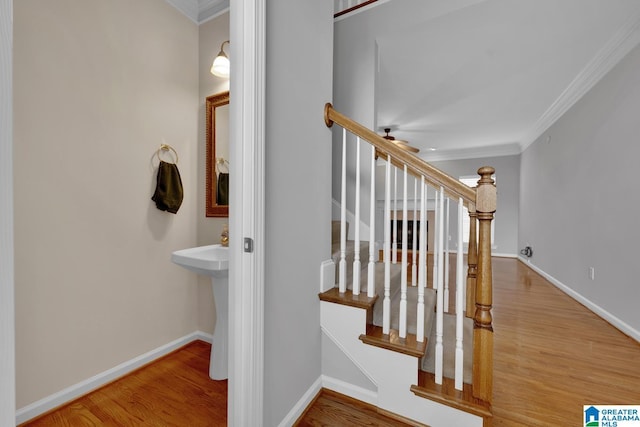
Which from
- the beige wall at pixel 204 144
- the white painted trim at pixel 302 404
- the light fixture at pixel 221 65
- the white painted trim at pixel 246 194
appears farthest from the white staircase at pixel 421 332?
the beige wall at pixel 204 144

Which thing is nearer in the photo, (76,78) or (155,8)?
(76,78)

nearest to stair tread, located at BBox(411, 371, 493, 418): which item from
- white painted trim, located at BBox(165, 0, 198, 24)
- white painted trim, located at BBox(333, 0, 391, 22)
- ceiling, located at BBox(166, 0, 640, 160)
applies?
ceiling, located at BBox(166, 0, 640, 160)

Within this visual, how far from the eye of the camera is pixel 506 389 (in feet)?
5.16

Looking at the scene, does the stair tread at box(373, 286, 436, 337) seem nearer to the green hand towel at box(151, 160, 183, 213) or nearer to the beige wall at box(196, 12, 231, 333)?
the beige wall at box(196, 12, 231, 333)

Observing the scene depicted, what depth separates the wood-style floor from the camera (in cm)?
138

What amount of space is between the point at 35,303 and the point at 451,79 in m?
4.08

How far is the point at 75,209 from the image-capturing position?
5.11 feet

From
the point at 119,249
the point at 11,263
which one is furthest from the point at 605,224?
the point at 119,249

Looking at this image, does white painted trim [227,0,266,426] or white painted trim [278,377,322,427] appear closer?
white painted trim [227,0,266,426]

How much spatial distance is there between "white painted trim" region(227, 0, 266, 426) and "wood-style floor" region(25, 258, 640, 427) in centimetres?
54

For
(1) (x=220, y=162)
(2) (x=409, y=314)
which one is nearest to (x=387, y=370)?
(2) (x=409, y=314)

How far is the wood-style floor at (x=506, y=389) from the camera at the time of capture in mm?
1377

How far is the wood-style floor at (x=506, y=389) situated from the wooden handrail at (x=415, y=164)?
1170mm

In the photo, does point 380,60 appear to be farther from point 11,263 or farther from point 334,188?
point 11,263
